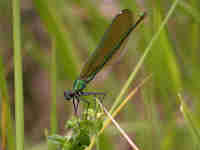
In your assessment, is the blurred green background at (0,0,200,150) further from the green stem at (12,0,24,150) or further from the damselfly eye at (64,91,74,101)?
the green stem at (12,0,24,150)

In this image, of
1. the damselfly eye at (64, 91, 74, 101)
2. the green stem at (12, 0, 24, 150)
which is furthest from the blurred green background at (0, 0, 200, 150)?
the green stem at (12, 0, 24, 150)

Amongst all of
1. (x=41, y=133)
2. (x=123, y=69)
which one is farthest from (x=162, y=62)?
(x=41, y=133)

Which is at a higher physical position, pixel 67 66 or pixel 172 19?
pixel 172 19

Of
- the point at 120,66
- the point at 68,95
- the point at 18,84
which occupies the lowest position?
the point at 18,84

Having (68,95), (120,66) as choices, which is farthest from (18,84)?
(120,66)

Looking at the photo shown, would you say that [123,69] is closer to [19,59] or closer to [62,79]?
[62,79]

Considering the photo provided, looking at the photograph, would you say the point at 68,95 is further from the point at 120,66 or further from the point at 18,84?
the point at 120,66

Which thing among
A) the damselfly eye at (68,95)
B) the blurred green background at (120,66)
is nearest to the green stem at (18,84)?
the blurred green background at (120,66)

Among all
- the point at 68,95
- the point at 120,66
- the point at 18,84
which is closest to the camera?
the point at 18,84
